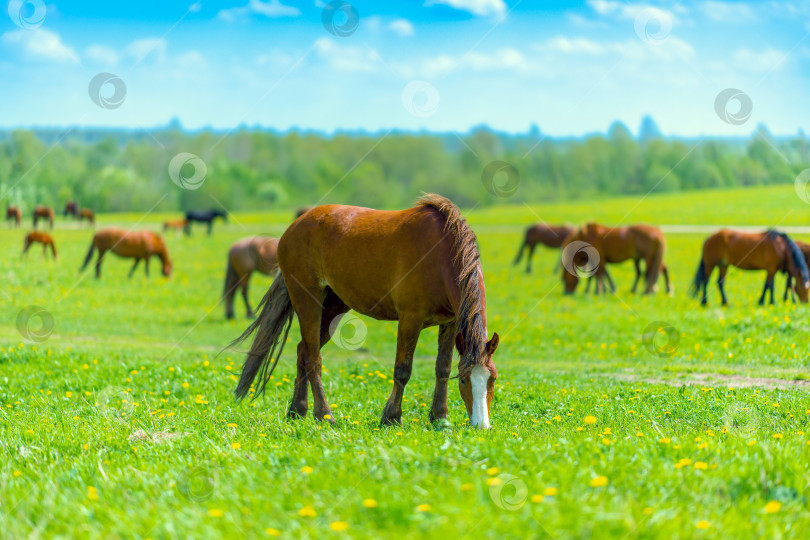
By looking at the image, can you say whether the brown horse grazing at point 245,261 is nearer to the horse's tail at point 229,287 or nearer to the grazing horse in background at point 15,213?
the horse's tail at point 229,287

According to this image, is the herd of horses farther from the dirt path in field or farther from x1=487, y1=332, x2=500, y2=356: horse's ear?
the dirt path in field

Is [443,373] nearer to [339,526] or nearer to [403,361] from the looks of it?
[403,361]

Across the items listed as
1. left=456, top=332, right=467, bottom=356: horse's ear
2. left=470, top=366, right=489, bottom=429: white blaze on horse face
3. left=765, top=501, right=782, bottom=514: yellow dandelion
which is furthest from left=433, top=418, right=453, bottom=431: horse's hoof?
left=765, top=501, right=782, bottom=514: yellow dandelion

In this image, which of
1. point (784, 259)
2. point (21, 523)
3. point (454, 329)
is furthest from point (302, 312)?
point (784, 259)

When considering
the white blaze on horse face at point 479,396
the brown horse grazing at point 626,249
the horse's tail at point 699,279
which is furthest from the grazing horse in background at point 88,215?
the white blaze on horse face at point 479,396

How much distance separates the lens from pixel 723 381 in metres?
10.7

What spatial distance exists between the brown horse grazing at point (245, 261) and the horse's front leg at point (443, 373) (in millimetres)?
14027

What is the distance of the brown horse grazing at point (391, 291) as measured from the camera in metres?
6.65

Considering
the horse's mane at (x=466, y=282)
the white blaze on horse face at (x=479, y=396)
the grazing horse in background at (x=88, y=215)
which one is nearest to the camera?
the white blaze on horse face at (x=479, y=396)

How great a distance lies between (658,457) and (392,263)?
333cm

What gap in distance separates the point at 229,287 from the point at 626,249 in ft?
42.9

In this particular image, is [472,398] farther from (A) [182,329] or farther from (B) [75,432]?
(A) [182,329]

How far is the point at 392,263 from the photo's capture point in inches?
297

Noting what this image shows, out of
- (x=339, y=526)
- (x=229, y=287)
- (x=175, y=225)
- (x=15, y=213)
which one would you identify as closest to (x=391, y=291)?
(x=339, y=526)
